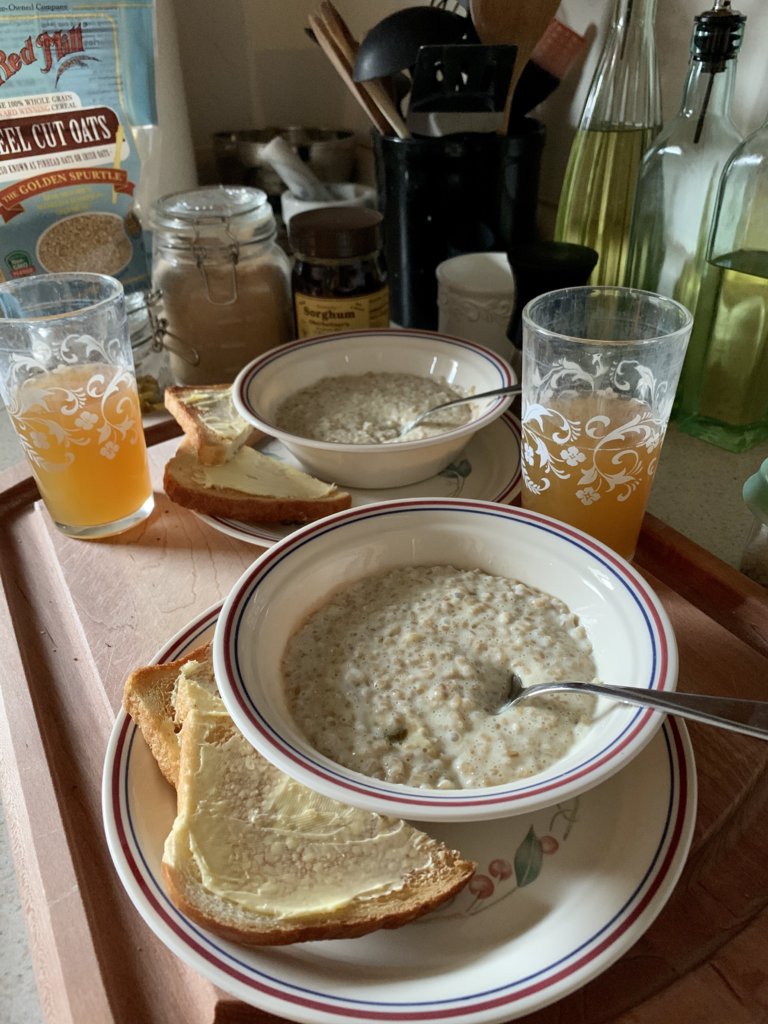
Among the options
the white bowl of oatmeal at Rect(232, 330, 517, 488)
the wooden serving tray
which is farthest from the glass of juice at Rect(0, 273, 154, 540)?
the white bowl of oatmeal at Rect(232, 330, 517, 488)

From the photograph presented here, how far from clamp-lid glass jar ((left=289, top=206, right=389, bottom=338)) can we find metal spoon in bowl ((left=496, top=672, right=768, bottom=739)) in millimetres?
817

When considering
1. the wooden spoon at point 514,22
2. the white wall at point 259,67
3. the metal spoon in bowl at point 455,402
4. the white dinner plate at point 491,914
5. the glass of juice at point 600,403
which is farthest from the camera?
the white wall at point 259,67

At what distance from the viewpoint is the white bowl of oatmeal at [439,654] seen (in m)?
0.56

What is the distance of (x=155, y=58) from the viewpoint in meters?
1.47

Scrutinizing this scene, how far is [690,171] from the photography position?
1.04 metres

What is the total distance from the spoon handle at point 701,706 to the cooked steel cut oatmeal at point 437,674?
0.18 feet

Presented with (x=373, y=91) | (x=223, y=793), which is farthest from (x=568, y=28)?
(x=223, y=793)

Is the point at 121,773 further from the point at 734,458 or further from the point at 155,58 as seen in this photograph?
the point at 155,58

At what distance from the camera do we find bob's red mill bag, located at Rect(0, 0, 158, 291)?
1.31m

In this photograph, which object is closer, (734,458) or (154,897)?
(154,897)

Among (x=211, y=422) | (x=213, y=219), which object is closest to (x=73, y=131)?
(x=213, y=219)

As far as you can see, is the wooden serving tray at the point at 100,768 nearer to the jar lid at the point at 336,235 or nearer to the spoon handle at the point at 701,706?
the spoon handle at the point at 701,706

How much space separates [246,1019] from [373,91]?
1261mm

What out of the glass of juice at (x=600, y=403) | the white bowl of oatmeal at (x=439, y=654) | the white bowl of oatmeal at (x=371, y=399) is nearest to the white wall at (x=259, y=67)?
the white bowl of oatmeal at (x=371, y=399)
